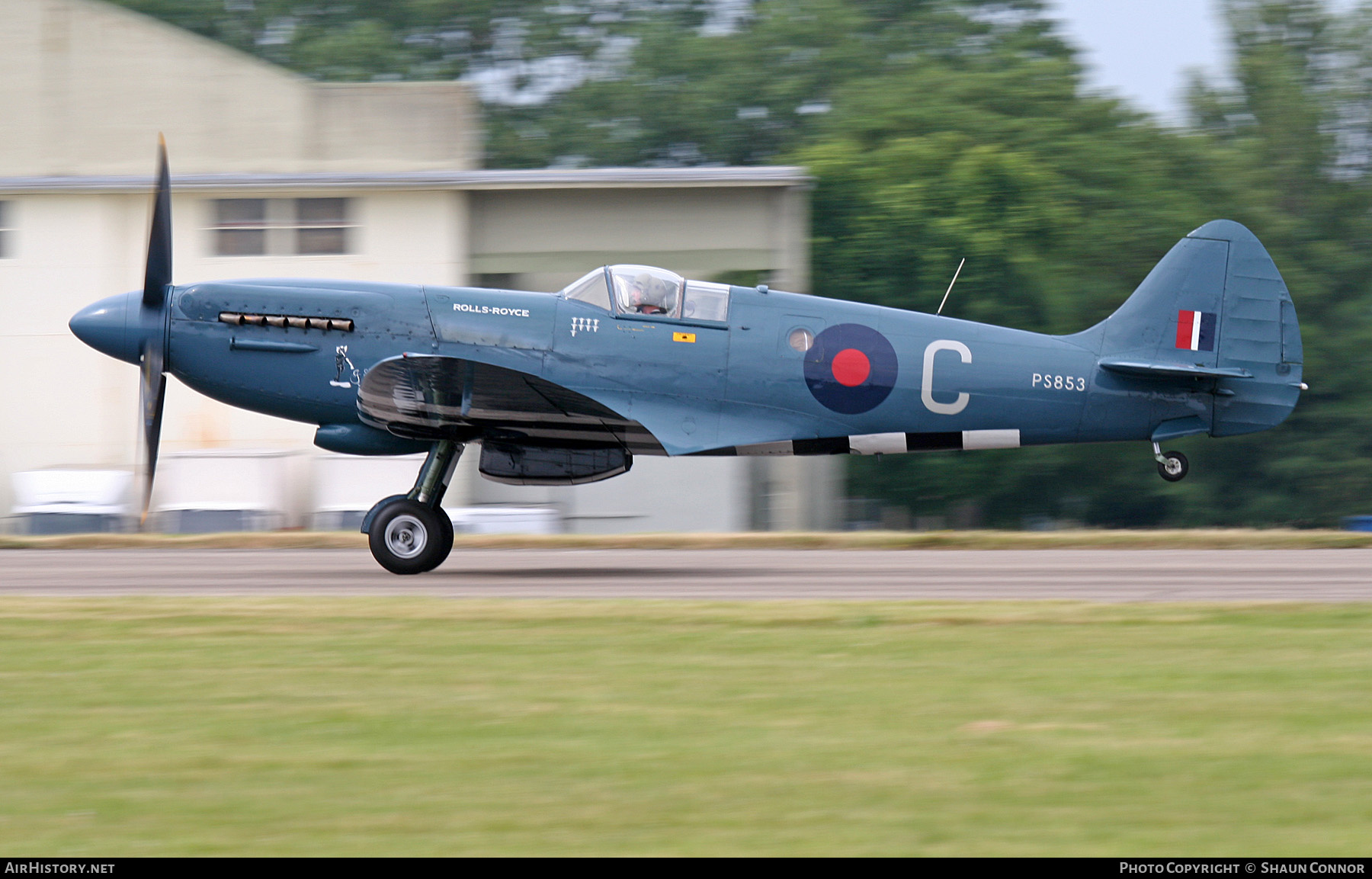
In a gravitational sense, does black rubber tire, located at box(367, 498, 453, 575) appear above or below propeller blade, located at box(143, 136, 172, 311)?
below

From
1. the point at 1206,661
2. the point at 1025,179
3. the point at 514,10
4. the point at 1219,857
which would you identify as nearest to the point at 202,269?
the point at 1025,179

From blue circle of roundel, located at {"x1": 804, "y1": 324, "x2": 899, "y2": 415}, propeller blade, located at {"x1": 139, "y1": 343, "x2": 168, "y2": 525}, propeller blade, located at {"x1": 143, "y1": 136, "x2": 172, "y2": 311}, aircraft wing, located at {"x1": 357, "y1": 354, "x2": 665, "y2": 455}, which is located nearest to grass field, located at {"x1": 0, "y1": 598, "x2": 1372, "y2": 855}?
aircraft wing, located at {"x1": 357, "y1": 354, "x2": 665, "y2": 455}

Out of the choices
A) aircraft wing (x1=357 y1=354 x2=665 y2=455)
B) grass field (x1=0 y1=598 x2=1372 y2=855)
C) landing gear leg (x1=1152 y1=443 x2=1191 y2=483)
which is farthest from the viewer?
landing gear leg (x1=1152 y1=443 x2=1191 y2=483)

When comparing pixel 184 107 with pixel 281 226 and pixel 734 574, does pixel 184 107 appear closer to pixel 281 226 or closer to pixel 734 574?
pixel 281 226

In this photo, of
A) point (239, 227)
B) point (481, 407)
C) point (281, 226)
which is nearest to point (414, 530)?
point (481, 407)

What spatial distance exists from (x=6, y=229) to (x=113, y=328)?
1468 cm

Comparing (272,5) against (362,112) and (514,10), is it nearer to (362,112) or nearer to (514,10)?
(514,10)

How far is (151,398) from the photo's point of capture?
11930mm

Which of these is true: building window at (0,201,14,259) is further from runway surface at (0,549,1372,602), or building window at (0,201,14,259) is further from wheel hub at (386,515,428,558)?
wheel hub at (386,515,428,558)

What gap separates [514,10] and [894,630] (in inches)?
1994

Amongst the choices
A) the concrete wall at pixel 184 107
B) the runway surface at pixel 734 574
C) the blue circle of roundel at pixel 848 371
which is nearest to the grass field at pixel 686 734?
the runway surface at pixel 734 574

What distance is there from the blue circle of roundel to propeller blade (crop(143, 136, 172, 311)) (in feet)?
18.1

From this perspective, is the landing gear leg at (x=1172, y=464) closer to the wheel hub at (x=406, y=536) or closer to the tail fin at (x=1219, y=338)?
the tail fin at (x=1219, y=338)

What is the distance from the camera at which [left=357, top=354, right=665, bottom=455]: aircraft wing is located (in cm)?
1139
